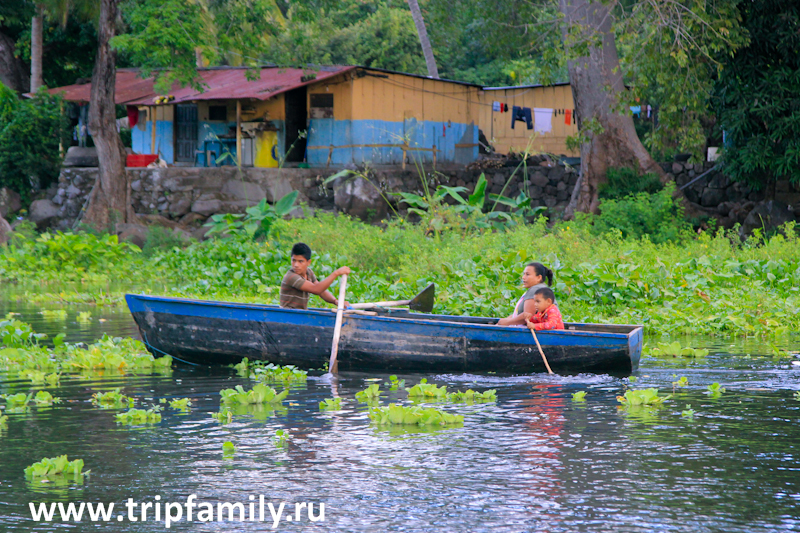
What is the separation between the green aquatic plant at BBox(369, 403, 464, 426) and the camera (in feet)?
23.2

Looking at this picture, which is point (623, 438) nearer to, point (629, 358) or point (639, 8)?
point (629, 358)

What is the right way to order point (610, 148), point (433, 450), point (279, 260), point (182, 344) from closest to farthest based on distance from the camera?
point (433, 450), point (182, 344), point (279, 260), point (610, 148)

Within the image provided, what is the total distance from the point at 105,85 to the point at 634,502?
2009 cm

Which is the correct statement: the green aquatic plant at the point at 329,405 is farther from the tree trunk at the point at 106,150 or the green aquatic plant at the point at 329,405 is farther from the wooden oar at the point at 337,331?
the tree trunk at the point at 106,150

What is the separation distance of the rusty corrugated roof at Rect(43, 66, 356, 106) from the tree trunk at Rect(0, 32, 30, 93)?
2.05 meters

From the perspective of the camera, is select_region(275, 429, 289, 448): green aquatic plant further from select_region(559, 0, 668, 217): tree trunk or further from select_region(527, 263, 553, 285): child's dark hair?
select_region(559, 0, 668, 217): tree trunk

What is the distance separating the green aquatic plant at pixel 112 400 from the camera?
7824mm

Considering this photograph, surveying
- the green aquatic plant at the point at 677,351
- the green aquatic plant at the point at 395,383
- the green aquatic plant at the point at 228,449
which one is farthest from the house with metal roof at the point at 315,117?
the green aquatic plant at the point at 228,449

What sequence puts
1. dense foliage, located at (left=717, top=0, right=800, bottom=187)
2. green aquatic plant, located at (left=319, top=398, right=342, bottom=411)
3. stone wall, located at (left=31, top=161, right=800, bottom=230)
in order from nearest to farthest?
green aquatic plant, located at (left=319, top=398, right=342, bottom=411) → dense foliage, located at (left=717, top=0, right=800, bottom=187) → stone wall, located at (left=31, top=161, right=800, bottom=230)

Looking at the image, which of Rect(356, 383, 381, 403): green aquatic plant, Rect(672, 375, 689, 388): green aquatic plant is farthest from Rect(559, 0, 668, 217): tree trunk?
Rect(356, 383, 381, 403): green aquatic plant

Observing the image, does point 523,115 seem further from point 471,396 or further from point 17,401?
point 17,401

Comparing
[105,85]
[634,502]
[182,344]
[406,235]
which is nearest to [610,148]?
[406,235]

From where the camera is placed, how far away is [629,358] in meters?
8.77

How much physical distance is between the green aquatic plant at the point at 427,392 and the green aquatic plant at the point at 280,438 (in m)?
1.83
